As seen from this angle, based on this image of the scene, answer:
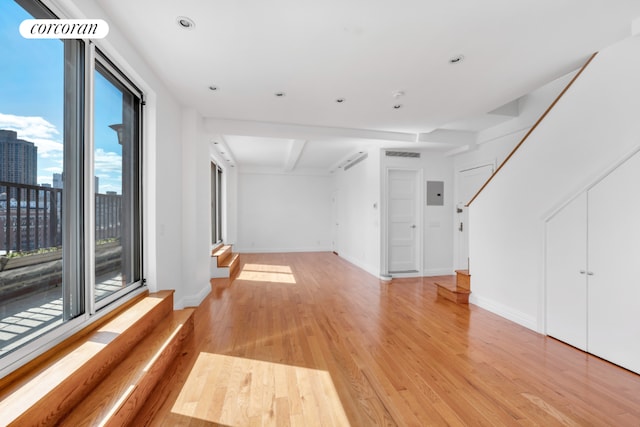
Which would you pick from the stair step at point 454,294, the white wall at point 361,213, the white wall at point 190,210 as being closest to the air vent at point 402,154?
the white wall at point 361,213

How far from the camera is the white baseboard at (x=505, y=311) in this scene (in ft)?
9.96

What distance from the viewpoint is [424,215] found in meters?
5.61

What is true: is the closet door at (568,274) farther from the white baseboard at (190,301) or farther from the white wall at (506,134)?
the white baseboard at (190,301)

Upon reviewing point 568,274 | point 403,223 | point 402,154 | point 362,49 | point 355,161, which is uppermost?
point 362,49

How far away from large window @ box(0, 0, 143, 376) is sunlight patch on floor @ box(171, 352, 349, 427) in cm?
90

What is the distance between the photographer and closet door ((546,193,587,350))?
100 inches

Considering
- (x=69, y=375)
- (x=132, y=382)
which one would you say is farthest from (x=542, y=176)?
(x=69, y=375)

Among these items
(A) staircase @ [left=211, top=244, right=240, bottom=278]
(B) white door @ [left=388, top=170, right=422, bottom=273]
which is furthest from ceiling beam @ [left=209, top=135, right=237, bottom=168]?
(B) white door @ [left=388, top=170, right=422, bottom=273]

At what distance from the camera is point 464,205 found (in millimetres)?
5258

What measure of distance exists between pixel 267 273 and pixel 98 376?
13.9 feet

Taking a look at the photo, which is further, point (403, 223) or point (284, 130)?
point (403, 223)

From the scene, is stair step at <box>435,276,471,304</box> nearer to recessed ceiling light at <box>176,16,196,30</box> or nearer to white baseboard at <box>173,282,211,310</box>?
white baseboard at <box>173,282,211,310</box>

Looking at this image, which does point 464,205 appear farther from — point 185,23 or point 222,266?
point 185,23

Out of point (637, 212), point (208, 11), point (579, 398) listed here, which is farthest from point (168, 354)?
point (637, 212)
